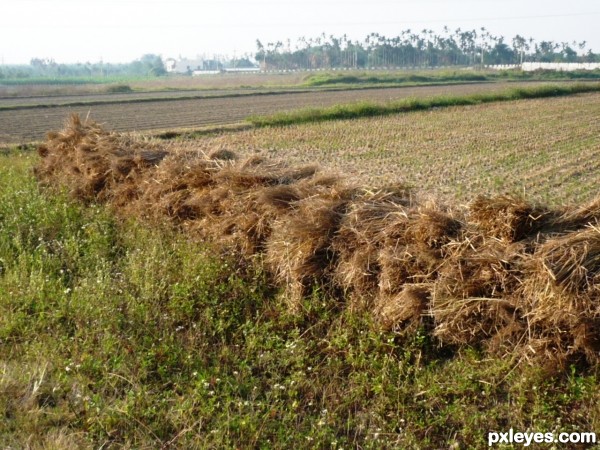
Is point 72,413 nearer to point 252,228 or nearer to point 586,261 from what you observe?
point 252,228

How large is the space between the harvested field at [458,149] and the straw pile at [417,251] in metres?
1.38

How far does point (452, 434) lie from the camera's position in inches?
169

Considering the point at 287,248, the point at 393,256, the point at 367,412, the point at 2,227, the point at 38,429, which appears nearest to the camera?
the point at 38,429

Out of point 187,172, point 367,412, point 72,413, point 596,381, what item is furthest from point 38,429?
point 187,172

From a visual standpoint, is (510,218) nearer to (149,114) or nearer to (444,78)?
(149,114)

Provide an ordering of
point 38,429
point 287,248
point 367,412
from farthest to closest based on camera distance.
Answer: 1. point 287,248
2. point 367,412
3. point 38,429

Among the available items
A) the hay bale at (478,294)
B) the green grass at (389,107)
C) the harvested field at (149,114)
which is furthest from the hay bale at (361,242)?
the green grass at (389,107)

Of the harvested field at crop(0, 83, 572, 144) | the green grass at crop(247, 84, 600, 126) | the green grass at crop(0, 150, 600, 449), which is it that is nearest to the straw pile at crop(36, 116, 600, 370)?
the green grass at crop(0, 150, 600, 449)

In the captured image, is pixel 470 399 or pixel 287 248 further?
pixel 287 248

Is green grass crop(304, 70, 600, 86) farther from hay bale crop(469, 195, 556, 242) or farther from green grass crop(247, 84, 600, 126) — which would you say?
hay bale crop(469, 195, 556, 242)

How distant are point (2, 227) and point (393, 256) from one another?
5682 millimetres

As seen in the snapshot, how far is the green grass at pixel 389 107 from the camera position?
2436 cm

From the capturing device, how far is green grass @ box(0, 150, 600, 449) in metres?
4.27

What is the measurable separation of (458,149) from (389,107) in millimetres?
12219
